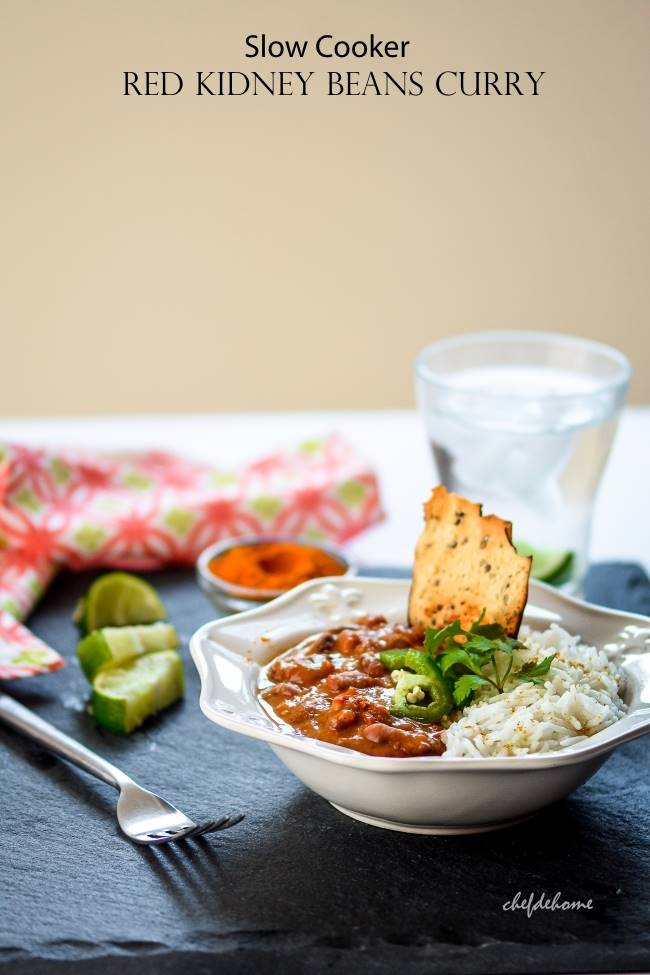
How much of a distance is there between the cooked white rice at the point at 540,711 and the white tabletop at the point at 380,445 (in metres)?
1.12

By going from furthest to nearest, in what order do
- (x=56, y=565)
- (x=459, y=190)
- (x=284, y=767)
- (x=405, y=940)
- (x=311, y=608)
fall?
(x=459, y=190) < (x=56, y=565) < (x=311, y=608) < (x=284, y=767) < (x=405, y=940)

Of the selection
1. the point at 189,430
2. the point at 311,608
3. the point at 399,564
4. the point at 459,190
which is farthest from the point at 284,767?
the point at 189,430

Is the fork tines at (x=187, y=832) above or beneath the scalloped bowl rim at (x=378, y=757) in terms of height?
beneath

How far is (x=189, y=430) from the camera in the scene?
3965 mm

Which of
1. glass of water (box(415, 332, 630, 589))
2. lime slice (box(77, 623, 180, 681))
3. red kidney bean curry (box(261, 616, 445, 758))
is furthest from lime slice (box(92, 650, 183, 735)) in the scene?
glass of water (box(415, 332, 630, 589))

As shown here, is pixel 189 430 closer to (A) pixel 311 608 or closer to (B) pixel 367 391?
(B) pixel 367 391

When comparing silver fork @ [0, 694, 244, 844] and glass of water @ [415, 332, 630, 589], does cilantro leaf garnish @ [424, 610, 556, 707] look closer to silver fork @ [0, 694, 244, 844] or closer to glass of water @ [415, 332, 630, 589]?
silver fork @ [0, 694, 244, 844]

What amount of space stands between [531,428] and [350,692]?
95 cm

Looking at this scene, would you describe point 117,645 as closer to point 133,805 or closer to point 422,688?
point 133,805

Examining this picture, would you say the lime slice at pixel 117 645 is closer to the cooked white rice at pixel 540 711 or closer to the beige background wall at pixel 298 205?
the cooked white rice at pixel 540 711

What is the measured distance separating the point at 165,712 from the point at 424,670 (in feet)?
1.96

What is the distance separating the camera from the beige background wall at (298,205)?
299 cm

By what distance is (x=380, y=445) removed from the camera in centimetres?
377

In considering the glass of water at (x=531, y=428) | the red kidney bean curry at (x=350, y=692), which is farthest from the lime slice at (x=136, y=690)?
the glass of water at (x=531, y=428)
